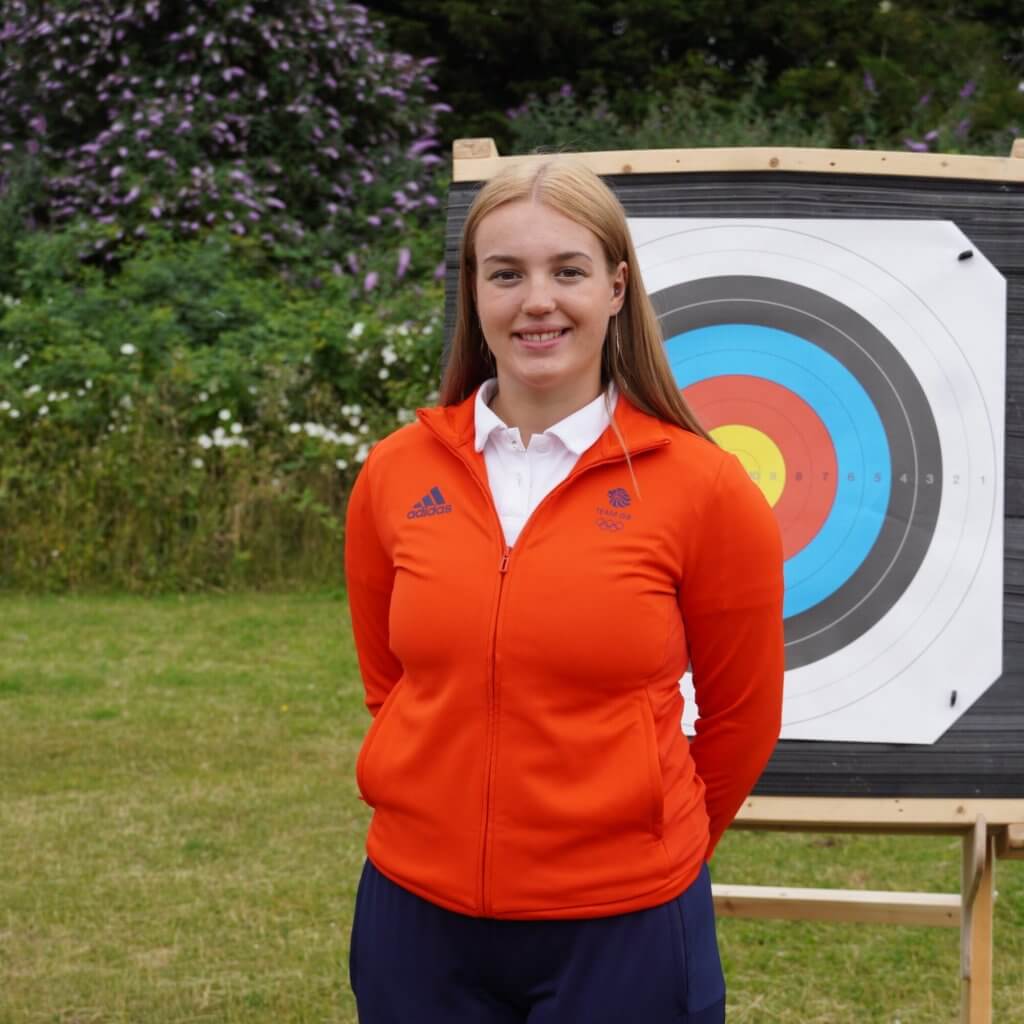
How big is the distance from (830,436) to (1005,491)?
281mm

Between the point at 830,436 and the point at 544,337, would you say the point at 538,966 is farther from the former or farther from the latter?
the point at 830,436

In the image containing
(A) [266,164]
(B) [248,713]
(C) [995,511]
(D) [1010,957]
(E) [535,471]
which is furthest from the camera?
(A) [266,164]

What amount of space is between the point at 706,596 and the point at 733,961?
5.52 feet

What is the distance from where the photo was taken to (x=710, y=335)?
2.42 meters

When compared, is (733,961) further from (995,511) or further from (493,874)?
(493,874)

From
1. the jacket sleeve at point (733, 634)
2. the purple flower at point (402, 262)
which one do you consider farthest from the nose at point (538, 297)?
the purple flower at point (402, 262)

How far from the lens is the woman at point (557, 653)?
142 cm

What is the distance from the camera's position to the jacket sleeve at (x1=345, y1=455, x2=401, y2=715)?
164 cm

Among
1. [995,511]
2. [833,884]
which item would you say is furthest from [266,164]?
[995,511]

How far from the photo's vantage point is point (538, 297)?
4.78 feet

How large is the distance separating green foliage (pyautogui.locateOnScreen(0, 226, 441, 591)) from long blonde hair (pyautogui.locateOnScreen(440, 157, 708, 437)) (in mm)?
4154

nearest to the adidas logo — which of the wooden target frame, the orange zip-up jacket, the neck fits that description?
the orange zip-up jacket

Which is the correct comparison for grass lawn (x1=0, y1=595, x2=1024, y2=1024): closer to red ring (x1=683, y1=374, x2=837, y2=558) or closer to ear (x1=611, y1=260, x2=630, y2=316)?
red ring (x1=683, y1=374, x2=837, y2=558)

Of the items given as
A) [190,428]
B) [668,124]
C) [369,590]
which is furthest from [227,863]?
[668,124]
